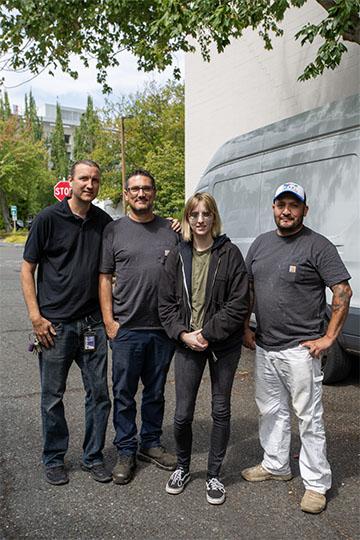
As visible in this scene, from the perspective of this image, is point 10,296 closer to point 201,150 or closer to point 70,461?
point 201,150

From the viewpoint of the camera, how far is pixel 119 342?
3273 millimetres

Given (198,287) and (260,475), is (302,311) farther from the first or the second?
(260,475)

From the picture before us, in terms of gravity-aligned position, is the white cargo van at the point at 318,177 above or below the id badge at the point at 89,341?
above

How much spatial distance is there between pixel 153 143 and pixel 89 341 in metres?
30.0

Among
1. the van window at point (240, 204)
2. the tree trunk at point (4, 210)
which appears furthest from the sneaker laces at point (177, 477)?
the tree trunk at point (4, 210)

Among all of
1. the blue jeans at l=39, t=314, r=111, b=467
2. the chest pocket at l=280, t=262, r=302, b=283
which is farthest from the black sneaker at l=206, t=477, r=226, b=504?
the chest pocket at l=280, t=262, r=302, b=283

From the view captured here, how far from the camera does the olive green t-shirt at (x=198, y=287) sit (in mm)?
3012

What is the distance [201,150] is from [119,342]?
35.9 ft

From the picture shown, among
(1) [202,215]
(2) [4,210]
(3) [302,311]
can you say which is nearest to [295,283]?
(3) [302,311]

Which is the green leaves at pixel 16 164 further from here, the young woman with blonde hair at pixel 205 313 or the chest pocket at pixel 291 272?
the chest pocket at pixel 291 272

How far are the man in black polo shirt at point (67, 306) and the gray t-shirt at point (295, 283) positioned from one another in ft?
3.49

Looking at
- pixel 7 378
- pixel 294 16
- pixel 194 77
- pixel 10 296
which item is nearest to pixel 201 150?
pixel 194 77

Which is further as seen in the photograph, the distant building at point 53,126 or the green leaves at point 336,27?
the distant building at point 53,126

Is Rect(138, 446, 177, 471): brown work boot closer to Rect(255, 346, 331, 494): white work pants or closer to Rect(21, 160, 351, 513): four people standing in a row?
Rect(21, 160, 351, 513): four people standing in a row
